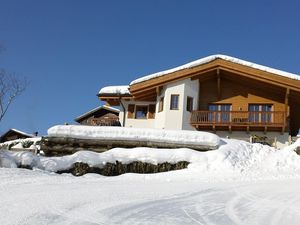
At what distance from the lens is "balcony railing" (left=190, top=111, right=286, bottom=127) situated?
21.6 m

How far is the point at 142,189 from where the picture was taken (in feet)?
24.2

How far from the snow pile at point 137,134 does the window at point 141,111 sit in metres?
11.9

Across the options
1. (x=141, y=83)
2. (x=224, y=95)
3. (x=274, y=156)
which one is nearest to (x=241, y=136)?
(x=224, y=95)

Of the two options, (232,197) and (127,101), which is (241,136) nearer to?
(127,101)

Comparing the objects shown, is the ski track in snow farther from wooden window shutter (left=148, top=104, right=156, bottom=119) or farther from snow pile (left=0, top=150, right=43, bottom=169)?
wooden window shutter (left=148, top=104, right=156, bottom=119)

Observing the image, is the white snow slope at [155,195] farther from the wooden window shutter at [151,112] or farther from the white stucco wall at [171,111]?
the wooden window shutter at [151,112]

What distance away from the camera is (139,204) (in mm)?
5586

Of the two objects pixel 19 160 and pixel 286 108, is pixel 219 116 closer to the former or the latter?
pixel 286 108

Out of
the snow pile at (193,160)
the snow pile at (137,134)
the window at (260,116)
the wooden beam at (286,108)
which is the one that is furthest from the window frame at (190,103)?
the snow pile at (193,160)

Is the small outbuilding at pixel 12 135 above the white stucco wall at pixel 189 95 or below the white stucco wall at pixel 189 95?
below

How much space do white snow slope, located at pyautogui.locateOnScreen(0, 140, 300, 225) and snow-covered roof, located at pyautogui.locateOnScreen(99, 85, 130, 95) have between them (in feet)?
47.1

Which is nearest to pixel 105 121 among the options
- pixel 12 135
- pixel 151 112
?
pixel 151 112

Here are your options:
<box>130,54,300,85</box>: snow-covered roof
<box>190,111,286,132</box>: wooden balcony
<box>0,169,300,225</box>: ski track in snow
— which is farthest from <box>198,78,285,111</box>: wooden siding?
<box>0,169,300,225</box>: ski track in snow

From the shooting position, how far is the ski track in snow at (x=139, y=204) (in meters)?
4.46
